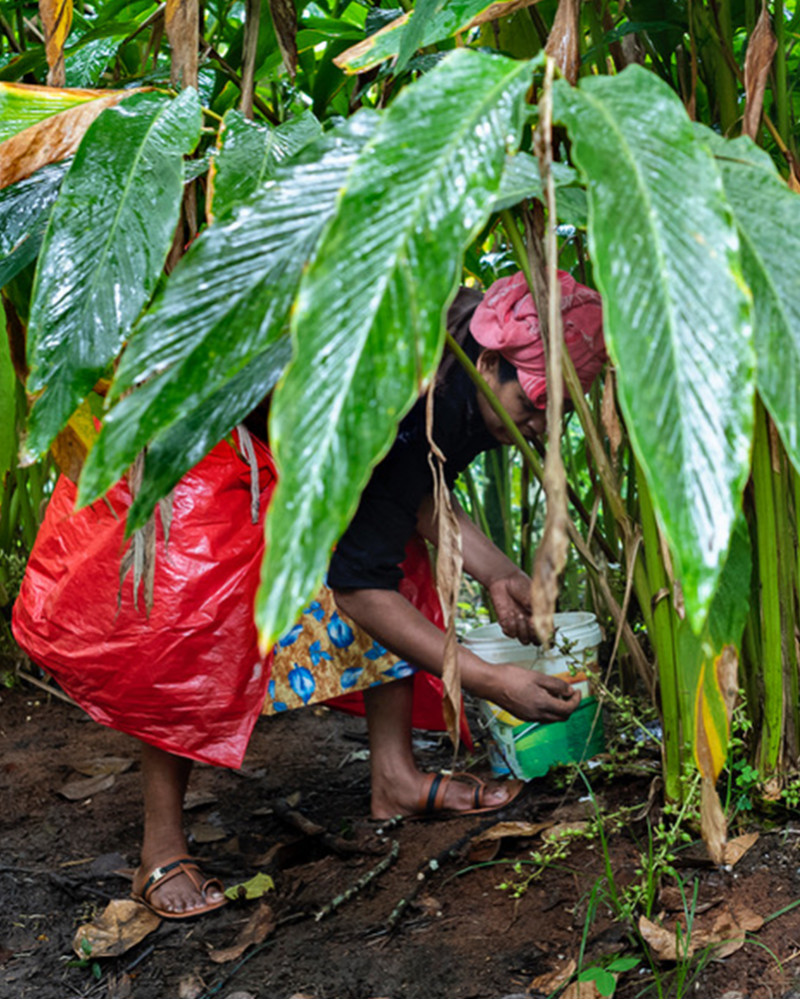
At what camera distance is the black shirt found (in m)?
1.35

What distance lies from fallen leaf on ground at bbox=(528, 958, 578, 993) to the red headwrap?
2.07 feet

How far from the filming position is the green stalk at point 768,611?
106cm

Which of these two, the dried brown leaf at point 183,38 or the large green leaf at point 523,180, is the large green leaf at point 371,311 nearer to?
the large green leaf at point 523,180

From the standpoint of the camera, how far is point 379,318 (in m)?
0.42

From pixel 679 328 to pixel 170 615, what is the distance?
103cm

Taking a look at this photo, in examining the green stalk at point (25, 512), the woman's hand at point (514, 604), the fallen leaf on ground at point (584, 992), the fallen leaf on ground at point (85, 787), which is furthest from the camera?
the green stalk at point (25, 512)

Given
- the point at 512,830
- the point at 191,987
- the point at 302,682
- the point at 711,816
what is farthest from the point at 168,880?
the point at 711,816

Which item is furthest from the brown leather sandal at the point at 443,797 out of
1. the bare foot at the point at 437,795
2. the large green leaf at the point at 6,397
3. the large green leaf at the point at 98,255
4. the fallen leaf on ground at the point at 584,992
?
the large green leaf at the point at 98,255

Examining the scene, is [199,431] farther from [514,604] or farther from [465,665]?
[514,604]

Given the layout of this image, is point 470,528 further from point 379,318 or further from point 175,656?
point 379,318

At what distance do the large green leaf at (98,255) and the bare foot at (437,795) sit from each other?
1.13m

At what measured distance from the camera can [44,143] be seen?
28.2 inches

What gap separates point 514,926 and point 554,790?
375 mm

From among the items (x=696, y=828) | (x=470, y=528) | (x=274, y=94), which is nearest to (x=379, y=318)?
(x=696, y=828)
